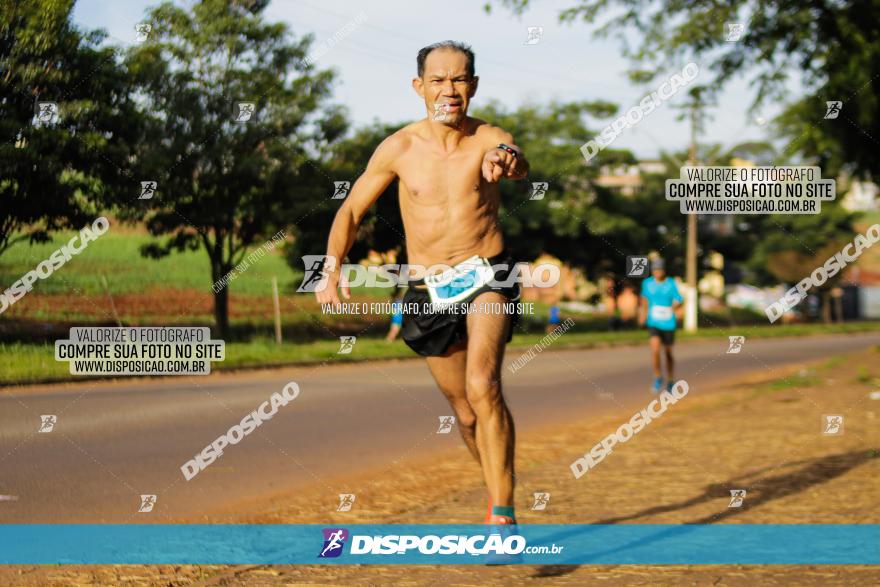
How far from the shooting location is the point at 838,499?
22.6 feet

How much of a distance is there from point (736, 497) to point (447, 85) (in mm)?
3547

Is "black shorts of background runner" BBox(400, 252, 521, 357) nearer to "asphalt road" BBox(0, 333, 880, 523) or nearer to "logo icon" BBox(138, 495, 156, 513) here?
"asphalt road" BBox(0, 333, 880, 523)

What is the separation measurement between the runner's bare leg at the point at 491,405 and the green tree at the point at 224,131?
8896 mm

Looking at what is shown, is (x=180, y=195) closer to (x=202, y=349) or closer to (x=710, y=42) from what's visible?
(x=202, y=349)

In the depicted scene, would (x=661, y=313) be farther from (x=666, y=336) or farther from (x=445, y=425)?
(x=445, y=425)

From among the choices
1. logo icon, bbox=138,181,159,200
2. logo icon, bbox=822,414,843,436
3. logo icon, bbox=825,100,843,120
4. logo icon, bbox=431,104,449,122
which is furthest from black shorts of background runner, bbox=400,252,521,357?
logo icon, bbox=825,100,843,120

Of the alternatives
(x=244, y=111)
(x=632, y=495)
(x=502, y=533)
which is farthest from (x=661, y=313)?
(x=502, y=533)

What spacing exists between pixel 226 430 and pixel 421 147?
6098mm

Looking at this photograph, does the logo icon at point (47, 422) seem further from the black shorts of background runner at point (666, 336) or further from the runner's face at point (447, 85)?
the black shorts of background runner at point (666, 336)

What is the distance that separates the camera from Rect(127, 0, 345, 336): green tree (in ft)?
47.9

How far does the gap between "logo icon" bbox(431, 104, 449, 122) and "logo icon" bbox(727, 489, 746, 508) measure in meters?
3.22

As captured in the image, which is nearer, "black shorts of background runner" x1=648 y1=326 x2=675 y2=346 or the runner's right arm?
the runner's right arm

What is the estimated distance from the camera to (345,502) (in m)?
6.73

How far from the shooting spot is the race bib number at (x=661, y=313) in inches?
580
